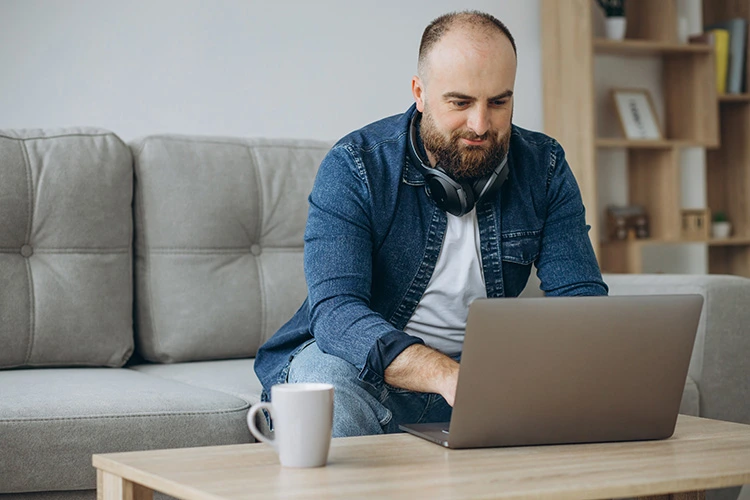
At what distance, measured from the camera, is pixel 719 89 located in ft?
11.9

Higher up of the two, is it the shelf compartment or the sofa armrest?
the sofa armrest

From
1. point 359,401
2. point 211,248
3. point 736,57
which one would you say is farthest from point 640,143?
point 359,401

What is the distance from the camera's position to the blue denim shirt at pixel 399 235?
1.40 meters

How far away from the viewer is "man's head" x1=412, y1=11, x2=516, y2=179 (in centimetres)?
143

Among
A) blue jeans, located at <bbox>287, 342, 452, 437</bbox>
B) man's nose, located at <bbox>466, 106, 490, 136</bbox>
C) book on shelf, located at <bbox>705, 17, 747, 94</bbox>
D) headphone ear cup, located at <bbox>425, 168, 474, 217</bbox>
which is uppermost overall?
book on shelf, located at <bbox>705, 17, 747, 94</bbox>

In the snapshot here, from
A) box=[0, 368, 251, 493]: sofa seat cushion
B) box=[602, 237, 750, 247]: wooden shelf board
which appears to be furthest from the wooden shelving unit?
box=[0, 368, 251, 493]: sofa seat cushion

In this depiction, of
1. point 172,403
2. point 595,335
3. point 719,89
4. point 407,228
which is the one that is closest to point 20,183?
point 172,403

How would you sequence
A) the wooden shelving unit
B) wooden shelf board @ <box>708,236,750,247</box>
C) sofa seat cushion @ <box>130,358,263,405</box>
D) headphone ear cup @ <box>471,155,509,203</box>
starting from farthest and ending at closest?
wooden shelf board @ <box>708,236,750,247</box>
the wooden shelving unit
sofa seat cushion @ <box>130,358,263,405</box>
headphone ear cup @ <box>471,155,509,203</box>

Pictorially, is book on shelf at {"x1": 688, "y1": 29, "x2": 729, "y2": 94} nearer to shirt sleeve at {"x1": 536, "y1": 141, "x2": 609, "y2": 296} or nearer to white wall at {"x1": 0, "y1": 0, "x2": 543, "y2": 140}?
white wall at {"x1": 0, "y1": 0, "x2": 543, "y2": 140}

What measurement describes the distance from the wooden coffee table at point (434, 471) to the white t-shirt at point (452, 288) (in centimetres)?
49

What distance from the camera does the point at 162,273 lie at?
199 cm

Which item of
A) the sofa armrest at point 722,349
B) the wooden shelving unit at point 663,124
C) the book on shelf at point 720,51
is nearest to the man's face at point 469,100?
the sofa armrest at point 722,349

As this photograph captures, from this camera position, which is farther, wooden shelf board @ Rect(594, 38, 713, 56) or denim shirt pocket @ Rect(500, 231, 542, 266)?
wooden shelf board @ Rect(594, 38, 713, 56)

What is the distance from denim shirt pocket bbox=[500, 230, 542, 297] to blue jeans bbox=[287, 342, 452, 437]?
0.25 metres
